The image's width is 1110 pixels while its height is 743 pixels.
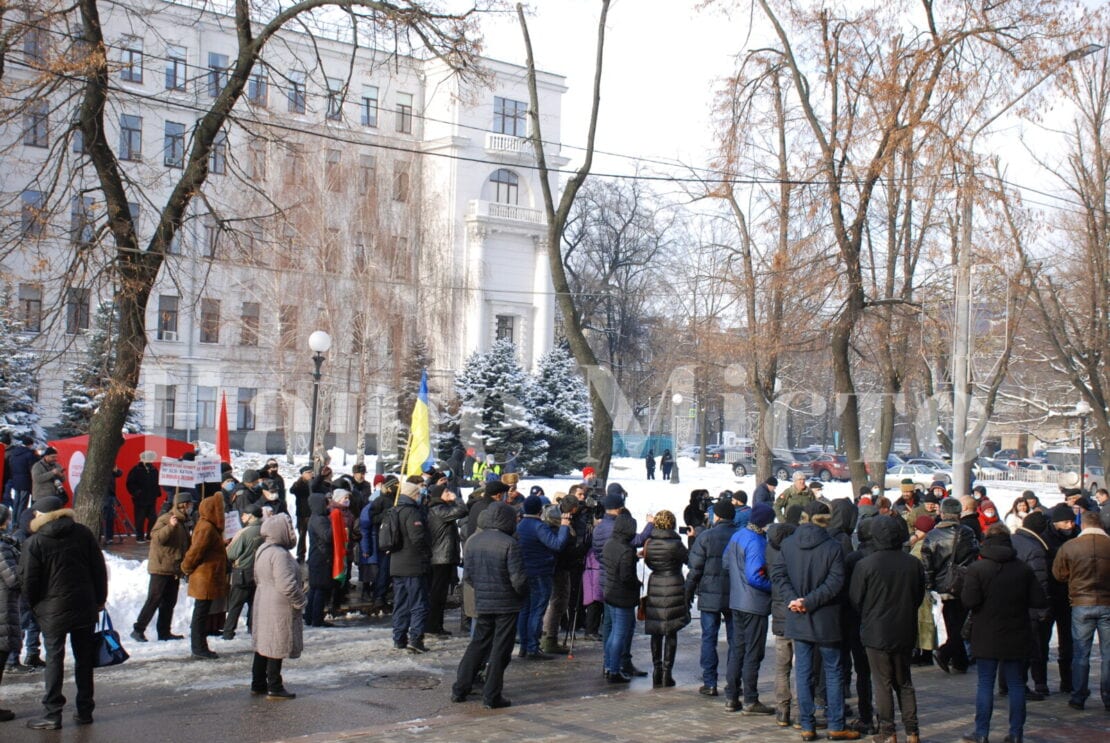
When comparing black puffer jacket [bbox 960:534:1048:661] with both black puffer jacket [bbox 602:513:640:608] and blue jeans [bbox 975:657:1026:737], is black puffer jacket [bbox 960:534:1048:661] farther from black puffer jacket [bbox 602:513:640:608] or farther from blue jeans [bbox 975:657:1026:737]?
black puffer jacket [bbox 602:513:640:608]

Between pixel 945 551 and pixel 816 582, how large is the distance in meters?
3.57

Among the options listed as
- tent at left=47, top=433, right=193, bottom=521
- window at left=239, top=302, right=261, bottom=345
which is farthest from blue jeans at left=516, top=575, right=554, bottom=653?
window at left=239, top=302, right=261, bottom=345

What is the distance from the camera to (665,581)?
11234 millimetres

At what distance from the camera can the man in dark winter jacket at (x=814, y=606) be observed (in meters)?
9.33

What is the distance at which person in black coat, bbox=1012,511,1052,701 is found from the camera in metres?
11.4

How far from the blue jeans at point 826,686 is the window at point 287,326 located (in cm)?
3866

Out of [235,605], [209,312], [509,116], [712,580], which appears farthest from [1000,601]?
[509,116]

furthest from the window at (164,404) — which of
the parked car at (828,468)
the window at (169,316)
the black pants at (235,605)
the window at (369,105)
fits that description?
the black pants at (235,605)

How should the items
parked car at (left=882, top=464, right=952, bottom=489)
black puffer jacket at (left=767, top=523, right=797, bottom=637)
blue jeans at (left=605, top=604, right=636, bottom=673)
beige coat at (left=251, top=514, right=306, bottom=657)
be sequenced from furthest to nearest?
parked car at (left=882, top=464, right=952, bottom=489), blue jeans at (left=605, top=604, right=636, bottom=673), beige coat at (left=251, top=514, right=306, bottom=657), black puffer jacket at (left=767, top=523, right=797, bottom=637)

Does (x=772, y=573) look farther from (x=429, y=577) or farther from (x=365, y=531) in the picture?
(x=365, y=531)

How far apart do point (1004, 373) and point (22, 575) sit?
30630 mm

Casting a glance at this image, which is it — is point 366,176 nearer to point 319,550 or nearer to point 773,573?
point 319,550

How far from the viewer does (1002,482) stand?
5084 cm

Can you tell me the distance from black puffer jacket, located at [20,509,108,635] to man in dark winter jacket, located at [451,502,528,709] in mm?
3202
